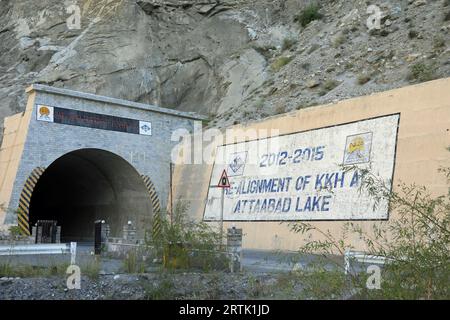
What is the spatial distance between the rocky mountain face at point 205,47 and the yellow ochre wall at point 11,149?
8469mm

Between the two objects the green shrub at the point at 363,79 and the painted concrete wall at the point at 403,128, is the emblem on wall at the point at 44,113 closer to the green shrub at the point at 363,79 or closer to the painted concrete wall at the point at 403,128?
the painted concrete wall at the point at 403,128

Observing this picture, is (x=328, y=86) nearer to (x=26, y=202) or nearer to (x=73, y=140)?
(x=73, y=140)

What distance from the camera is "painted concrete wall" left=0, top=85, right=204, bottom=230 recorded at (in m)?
20.8

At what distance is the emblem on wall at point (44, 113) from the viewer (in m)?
21.3

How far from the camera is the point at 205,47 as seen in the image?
115 feet

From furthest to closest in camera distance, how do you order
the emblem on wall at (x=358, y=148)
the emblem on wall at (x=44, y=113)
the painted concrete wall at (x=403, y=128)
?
1. the emblem on wall at (x=44, y=113)
2. the emblem on wall at (x=358, y=148)
3. the painted concrete wall at (x=403, y=128)

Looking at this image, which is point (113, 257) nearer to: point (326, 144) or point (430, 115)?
point (326, 144)

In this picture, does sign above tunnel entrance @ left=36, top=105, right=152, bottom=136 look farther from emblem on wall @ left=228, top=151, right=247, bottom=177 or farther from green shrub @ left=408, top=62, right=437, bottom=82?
green shrub @ left=408, top=62, right=437, bottom=82

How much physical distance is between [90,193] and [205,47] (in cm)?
1237

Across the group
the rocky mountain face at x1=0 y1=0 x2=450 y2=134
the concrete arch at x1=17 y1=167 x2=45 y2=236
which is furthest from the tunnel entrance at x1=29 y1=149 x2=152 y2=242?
the rocky mountain face at x1=0 y1=0 x2=450 y2=134

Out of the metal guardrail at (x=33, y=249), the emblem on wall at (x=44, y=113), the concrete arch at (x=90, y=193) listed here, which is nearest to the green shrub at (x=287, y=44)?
the concrete arch at (x=90, y=193)

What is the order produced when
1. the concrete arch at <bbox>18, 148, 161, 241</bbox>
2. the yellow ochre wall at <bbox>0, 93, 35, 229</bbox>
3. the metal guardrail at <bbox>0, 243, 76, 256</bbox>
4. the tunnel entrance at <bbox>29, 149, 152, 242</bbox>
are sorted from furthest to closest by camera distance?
the tunnel entrance at <bbox>29, 149, 152, 242</bbox>, the concrete arch at <bbox>18, 148, 161, 241</bbox>, the yellow ochre wall at <bbox>0, 93, 35, 229</bbox>, the metal guardrail at <bbox>0, 243, 76, 256</bbox>

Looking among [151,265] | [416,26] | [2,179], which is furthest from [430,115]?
[2,179]

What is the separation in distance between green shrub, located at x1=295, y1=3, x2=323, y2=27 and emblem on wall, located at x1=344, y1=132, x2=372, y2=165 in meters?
20.3
